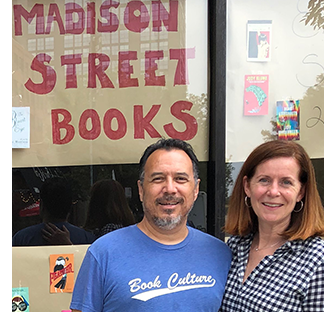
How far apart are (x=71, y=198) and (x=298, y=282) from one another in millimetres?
2059

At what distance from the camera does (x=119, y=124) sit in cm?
335

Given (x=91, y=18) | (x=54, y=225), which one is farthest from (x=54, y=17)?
(x=54, y=225)

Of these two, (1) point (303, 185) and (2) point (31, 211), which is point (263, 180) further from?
(2) point (31, 211)

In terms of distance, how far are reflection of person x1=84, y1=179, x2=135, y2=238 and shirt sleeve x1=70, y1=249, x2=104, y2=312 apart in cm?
124

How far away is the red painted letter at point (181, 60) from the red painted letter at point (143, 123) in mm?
284

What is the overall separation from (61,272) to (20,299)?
412mm

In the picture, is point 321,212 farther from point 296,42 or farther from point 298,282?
point 296,42

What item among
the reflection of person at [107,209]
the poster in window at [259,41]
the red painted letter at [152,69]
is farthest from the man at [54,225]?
the poster in window at [259,41]

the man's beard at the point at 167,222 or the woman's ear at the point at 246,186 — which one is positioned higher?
the woman's ear at the point at 246,186

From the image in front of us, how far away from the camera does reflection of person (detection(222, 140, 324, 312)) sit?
1.93 metres

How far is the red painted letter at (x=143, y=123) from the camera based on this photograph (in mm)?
3357

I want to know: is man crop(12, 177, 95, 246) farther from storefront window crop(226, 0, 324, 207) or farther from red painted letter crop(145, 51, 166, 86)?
storefront window crop(226, 0, 324, 207)

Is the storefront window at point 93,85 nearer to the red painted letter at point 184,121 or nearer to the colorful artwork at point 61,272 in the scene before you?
the red painted letter at point 184,121

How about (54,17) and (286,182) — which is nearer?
(286,182)
